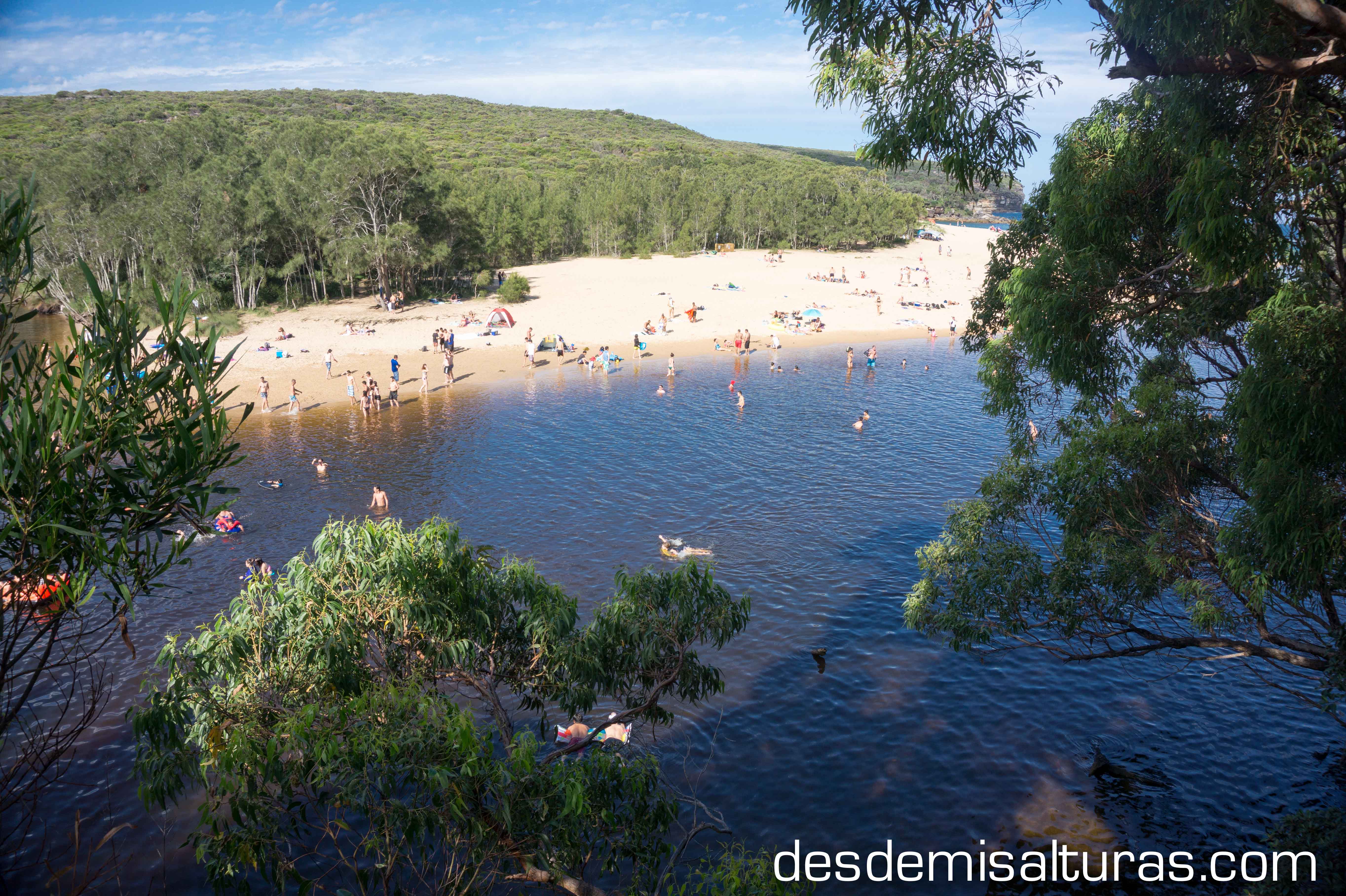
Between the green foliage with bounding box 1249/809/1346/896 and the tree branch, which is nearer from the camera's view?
the tree branch

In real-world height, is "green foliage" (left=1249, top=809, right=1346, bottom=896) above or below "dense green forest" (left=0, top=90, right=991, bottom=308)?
below

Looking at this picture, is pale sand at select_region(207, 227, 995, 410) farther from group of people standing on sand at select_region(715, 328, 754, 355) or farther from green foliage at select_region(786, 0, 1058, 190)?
green foliage at select_region(786, 0, 1058, 190)

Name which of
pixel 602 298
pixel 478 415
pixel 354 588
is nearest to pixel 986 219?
pixel 602 298

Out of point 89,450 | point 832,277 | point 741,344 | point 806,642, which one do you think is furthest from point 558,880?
point 832,277

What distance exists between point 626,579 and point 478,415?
104ft

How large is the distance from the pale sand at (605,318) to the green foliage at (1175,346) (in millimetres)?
35480

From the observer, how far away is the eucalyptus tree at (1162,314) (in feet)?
27.1

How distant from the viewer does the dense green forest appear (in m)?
54.4

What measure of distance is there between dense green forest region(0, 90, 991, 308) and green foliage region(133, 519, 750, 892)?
7.06 m

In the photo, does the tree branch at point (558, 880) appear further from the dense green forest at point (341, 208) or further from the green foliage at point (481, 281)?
the green foliage at point (481, 281)

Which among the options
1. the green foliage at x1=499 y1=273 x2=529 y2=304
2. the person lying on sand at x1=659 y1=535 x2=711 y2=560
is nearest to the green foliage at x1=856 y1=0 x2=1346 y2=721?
the person lying on sand at x1=659 y1=535 x2=711 y2=560

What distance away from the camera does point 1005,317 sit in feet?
57.7

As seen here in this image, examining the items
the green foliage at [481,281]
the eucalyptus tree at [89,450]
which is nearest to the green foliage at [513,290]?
the green foliage at [481,281]

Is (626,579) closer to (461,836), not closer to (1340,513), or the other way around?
(461,836)
